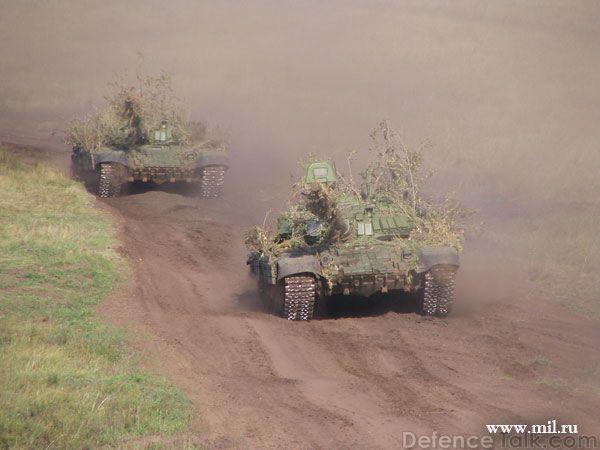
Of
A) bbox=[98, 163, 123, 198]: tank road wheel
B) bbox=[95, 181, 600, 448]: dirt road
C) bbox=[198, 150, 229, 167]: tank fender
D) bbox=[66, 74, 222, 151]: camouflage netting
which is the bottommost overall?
bbox=[95, 181, 600, 448]: dirt road

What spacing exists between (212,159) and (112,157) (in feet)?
8.72

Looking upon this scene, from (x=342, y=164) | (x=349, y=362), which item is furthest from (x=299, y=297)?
(x=342, y=164)

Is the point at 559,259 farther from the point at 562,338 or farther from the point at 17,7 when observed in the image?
the point at 17,7

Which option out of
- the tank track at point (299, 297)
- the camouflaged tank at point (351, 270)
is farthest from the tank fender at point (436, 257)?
the tank track at point (299, 297)

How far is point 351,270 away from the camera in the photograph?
54.3ft

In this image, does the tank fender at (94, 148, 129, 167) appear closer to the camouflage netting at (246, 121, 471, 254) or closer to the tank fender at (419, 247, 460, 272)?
the camouflage netting at (246, 121, 471, 254)

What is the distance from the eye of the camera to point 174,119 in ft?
96.3

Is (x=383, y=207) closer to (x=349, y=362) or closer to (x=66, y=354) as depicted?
(x=349, y=362)

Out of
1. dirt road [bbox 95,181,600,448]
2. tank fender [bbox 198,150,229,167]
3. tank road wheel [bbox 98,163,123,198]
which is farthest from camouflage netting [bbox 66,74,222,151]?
dirt road [bbox 95,181,600,448]

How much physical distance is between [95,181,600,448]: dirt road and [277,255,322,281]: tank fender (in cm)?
80

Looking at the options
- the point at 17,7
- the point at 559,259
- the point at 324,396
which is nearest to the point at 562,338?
the point at 324,396

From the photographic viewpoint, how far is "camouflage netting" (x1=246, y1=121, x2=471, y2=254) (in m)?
16.8

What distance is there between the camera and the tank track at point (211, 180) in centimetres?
2861

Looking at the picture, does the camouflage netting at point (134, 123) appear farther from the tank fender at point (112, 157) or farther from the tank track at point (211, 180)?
the tank track at point (211, 180)
